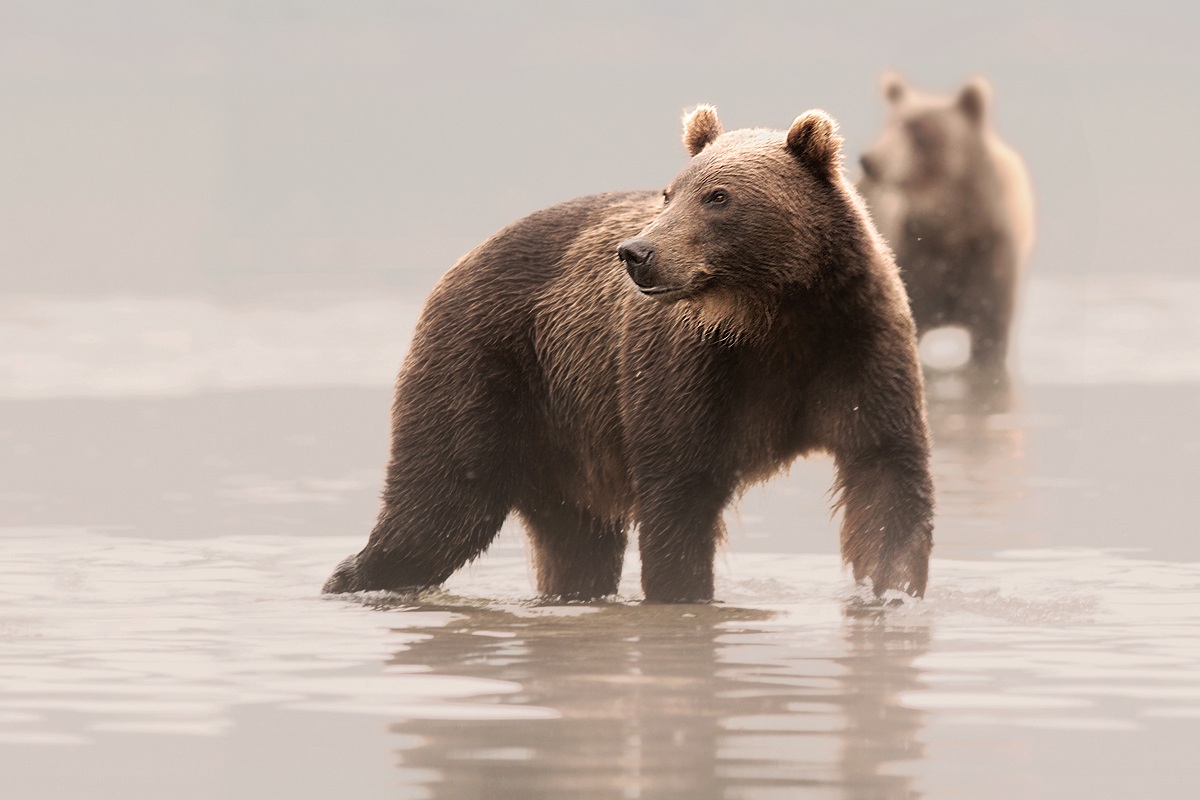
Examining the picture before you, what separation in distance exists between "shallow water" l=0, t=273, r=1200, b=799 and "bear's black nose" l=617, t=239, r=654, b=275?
53.7 inches

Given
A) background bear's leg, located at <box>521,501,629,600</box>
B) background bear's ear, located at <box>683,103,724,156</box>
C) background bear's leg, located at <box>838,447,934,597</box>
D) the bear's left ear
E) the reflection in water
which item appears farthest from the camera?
background bear's leg, located at <box>521,501,629,600</box>

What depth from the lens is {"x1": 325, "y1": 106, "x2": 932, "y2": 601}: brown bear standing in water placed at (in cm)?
874

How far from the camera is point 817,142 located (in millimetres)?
8781

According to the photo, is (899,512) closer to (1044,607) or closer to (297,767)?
(1044,607)

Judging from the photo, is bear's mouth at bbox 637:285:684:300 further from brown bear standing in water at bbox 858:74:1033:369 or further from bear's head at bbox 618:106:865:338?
brown bear standing in water at bbox 858:74:1033:369

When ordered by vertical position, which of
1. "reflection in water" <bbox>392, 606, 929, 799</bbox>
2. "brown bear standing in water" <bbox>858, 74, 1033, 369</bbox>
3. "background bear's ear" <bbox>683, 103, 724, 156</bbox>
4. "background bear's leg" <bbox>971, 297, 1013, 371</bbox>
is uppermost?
"brown bear standing in water" <bbox>858, 74, 1033, 369</bbox>

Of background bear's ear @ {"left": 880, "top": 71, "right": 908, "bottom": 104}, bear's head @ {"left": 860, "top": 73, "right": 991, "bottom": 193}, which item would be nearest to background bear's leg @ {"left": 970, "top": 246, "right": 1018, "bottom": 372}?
bear's head @ {"left": 860, "top": 73, "right": 991, "bottom": 193}

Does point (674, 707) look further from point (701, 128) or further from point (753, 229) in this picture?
point (701, 128)

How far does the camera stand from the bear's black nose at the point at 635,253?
8508mm

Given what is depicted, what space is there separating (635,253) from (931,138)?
521 inches

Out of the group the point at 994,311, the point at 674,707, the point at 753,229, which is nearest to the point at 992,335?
the point at 994,311

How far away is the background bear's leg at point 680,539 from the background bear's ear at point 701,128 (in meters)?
1.43

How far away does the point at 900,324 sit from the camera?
8.94m

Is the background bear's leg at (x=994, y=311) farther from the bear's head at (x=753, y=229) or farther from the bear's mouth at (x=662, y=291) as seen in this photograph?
the bear's mouth at (x=662, y=291)
